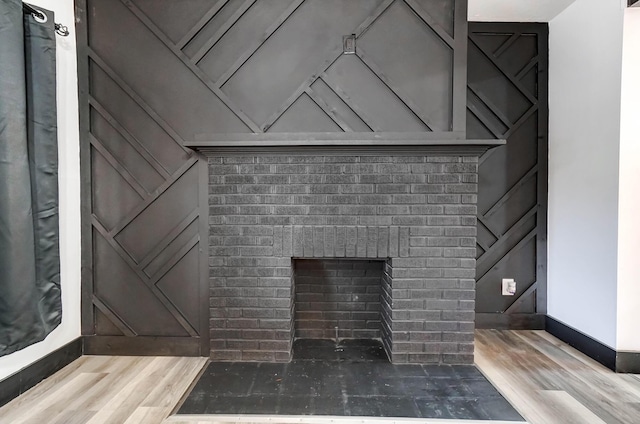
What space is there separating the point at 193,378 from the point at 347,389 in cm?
93

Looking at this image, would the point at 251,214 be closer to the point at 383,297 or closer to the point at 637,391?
the point at 383,297

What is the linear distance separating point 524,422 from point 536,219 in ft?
5.65

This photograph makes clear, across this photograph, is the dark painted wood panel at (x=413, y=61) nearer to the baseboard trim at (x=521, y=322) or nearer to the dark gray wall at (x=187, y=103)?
the dark gray wall at (x=187, y=103)

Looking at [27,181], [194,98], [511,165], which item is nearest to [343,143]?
[194,98]

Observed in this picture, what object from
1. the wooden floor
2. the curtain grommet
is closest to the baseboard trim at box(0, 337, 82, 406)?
the wooden floor

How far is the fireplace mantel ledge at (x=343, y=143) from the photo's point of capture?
85.0 inches

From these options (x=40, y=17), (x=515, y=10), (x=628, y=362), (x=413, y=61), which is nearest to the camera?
(x=40, y=17)

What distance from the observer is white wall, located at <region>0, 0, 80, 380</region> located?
7.36 ft

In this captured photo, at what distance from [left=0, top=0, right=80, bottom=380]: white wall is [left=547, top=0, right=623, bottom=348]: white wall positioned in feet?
11.6

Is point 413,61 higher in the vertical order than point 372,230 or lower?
higher

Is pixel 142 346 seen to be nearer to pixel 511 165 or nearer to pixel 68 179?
pixel 68 179

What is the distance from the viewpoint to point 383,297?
252 centimetres

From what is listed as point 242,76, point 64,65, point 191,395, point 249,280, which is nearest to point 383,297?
point 249,280

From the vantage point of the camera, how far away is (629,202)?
217cm
